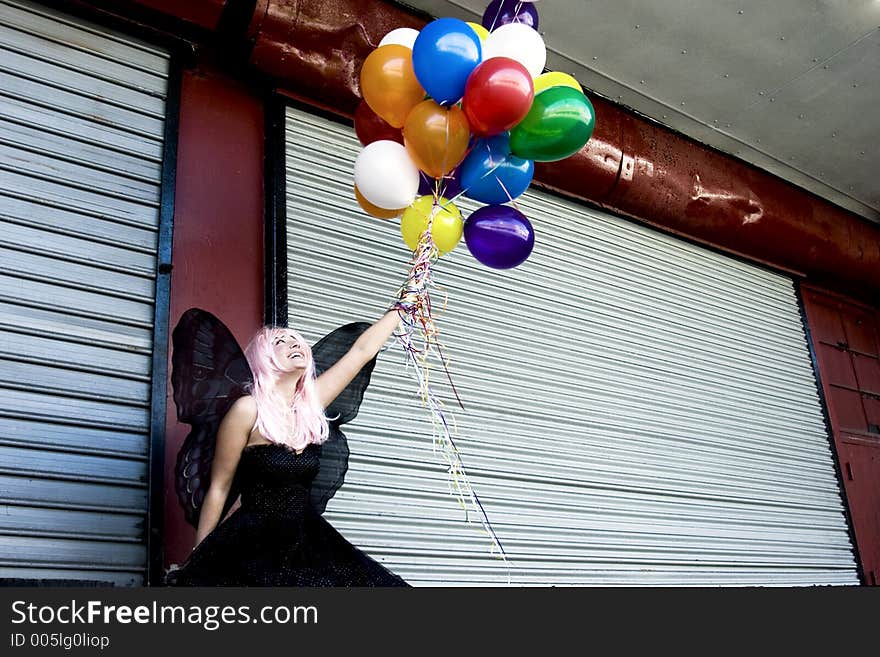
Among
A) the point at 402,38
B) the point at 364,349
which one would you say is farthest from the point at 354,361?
the point at 402,38

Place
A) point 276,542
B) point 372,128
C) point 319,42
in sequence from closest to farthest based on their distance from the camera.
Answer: point 276,542 < point 372,128 < point 319,42

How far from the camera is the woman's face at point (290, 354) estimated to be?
2.84 meters

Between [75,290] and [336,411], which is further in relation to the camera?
[75,290]

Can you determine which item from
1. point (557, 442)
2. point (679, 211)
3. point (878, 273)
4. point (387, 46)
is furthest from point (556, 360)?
point (878, 273)

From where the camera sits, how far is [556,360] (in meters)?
4.66

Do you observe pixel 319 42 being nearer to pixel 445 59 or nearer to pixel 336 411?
pixel 445 59

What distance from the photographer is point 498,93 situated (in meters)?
2.62

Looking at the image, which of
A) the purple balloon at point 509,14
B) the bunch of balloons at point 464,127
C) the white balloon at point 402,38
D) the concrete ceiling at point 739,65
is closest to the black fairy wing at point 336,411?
the bunch of balloons at point 464,127

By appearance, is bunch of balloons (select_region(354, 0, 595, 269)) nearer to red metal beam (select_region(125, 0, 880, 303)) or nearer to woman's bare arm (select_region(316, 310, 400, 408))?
woman's bare arm (select_region(316, 310, 400, 408))

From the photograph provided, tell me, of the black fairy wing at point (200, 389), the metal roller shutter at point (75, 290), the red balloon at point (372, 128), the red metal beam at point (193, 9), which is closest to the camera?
the black fairy wing at point (200, 389)

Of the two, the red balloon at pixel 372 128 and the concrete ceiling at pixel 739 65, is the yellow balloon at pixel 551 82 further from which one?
the concrete ceiling at pixel 739 65

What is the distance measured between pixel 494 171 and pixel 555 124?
0.29m

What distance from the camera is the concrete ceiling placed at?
4727mm

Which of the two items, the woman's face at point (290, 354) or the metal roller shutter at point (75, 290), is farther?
the metal roller shutter at point (75, 290)
